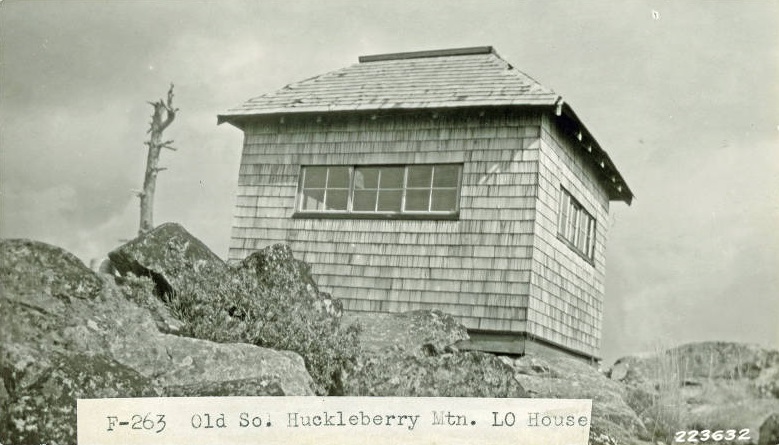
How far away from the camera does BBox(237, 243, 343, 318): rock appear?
501 cm

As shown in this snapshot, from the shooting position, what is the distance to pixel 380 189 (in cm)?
593

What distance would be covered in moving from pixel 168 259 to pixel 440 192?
6.79ft

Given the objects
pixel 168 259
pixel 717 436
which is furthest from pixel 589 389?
pixel 168 259

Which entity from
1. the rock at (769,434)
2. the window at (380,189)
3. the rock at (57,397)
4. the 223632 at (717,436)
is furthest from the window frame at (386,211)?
the rock at (769,434)

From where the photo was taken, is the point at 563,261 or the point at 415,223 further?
the point at 563,261

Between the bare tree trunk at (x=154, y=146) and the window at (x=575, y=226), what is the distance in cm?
309

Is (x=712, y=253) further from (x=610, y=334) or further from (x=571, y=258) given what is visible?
(x=571, y=258)

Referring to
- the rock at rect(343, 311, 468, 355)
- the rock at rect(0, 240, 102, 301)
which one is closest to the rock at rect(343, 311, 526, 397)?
the rock at rect(343, 311, 468, 355)

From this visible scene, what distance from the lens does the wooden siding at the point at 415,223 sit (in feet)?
16.9

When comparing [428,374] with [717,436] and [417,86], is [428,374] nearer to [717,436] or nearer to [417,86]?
[717,436]

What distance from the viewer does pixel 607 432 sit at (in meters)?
Result: 4.50

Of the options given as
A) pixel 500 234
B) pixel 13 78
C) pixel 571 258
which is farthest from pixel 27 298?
pixel 571 258
